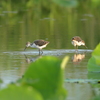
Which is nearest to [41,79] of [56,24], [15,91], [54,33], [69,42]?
[15,91]

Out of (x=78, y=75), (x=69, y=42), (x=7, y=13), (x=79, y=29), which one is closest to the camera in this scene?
(x=78, y=75)

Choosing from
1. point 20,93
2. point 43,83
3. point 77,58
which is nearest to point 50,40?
point 77,58

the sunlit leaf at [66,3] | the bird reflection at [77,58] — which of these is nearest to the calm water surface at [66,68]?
the bird reflection at [77,58]

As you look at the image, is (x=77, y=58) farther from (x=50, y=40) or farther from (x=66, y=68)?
(x=50, y=40)

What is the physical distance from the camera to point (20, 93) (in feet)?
5.37

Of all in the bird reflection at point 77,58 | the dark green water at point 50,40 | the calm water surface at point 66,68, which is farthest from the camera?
the bird reflection at point 77,58

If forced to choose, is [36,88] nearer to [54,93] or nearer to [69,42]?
[54,93]

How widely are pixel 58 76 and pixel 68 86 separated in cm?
443

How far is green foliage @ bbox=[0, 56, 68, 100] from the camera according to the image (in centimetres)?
166

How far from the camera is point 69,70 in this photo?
25.0 ft

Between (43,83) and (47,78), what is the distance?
0.10ft

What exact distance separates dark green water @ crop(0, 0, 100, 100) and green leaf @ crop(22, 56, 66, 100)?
899mm

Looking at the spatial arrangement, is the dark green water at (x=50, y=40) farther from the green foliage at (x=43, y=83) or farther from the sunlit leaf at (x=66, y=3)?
the sunlit leaf at (x=66, y=3)

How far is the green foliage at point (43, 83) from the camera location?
5.43 ft
